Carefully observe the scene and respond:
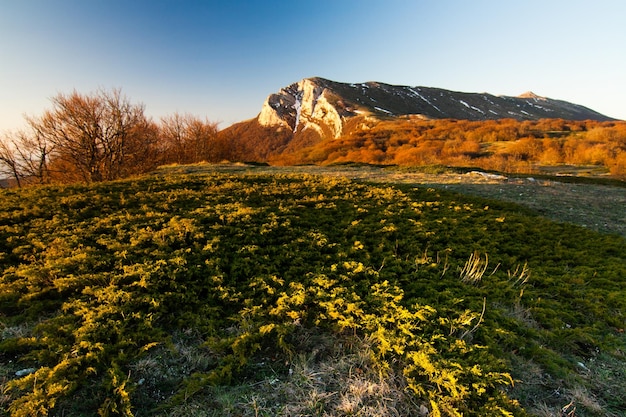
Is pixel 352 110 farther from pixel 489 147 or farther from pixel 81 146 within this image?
pixel 81 146

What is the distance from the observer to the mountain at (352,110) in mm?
132125

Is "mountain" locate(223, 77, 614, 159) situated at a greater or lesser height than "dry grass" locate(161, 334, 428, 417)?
greater

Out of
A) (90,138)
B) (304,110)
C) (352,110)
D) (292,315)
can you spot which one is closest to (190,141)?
(90,138)

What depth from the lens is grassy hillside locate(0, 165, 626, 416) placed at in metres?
2.89

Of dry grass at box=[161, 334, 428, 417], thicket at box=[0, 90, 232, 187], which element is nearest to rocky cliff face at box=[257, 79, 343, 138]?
thicket at box=[0, 90, 232, 187]

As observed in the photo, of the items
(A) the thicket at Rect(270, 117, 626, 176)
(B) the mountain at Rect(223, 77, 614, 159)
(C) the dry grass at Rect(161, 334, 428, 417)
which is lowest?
(C) the dry grass at Rect(161, 334, 428, 417)

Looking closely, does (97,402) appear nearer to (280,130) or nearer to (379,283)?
(379,283)

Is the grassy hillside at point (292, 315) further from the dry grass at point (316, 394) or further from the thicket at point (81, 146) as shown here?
the thicket at point (81, 146)

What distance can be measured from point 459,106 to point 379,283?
168 metres

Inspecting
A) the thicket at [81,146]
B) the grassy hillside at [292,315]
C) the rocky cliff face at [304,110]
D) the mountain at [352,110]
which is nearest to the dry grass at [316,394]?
the grassy hillside at [292,315]

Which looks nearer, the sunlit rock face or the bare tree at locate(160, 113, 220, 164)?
the bare tree at locate(160, 113, 220, 164)

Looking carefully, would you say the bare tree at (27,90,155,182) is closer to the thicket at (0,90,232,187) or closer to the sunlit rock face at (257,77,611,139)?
the thicket at (0,90,232,187)

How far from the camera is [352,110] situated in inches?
5221

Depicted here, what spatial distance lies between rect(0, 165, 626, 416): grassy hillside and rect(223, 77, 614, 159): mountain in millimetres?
113115
